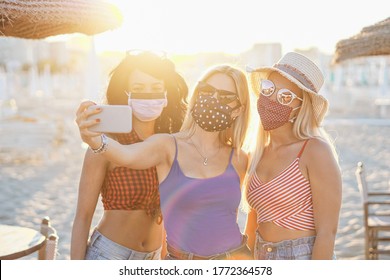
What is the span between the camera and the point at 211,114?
7.97ft

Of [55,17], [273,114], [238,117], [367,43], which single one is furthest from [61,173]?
[273,114]

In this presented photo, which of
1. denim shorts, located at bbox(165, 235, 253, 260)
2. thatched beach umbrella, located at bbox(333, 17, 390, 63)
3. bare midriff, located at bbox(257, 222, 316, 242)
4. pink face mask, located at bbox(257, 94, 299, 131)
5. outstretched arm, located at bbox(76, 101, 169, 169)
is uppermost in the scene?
thatched beach umbrella, located at bbox(333, 17, 390, 63)

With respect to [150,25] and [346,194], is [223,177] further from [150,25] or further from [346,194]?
[346,194]

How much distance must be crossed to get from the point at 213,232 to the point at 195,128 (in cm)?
50

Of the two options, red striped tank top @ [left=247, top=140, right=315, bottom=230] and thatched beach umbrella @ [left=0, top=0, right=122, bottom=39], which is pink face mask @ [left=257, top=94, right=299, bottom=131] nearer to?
red striped tank top @ [left=247, top=140, right=315, bottom=230]

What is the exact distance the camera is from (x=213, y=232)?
2326 millimetres

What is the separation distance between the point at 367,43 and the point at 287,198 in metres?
1.85

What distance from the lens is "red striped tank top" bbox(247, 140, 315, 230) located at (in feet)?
7.83

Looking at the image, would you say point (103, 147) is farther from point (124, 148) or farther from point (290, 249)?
point (290, 249)

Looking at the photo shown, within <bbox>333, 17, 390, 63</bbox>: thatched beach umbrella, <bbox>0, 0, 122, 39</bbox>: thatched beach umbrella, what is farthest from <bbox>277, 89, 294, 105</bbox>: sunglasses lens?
<bbox>333, 17, 390, 63</bbox>: thatched beach umbrella

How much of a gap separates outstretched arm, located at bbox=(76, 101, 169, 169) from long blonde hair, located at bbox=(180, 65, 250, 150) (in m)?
0.19

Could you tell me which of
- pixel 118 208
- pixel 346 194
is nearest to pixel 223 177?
pixel 118 208

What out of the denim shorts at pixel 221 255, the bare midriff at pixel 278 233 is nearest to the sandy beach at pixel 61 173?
the bare midriff at pixel 278 233

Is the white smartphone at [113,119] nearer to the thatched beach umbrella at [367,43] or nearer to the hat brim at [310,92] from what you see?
the hat brim at [310,92]
